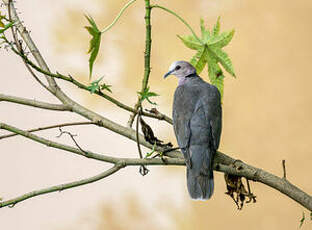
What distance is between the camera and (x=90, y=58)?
1.66m

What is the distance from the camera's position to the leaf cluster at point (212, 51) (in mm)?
1895

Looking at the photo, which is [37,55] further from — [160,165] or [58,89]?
[160,165]

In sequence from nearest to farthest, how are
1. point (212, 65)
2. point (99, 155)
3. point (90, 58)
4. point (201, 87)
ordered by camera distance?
point (90, 58), point (99, 155), point (212, 65), point (201, 87)

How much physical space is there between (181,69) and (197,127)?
45 centimetres

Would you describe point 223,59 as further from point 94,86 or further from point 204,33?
point 94,86

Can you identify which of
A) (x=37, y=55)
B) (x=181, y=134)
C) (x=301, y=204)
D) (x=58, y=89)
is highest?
(x=37, y=55)

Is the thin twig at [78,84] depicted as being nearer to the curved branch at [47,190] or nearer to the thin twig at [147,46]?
the thin twig at [147,46]

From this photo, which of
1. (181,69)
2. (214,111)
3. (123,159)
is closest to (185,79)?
(181,69)

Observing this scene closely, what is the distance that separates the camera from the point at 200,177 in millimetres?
2035

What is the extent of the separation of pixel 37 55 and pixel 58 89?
0.66 ft

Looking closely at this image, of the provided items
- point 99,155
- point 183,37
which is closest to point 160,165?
point 99,155

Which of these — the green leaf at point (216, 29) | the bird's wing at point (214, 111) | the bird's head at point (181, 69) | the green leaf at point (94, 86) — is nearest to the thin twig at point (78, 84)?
the green leaf at point (94, 86)

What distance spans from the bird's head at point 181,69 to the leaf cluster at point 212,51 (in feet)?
1.60

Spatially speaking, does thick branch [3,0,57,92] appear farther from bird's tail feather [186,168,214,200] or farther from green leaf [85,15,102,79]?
bird's tail feather [186,168,214,200]
